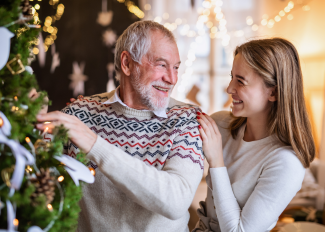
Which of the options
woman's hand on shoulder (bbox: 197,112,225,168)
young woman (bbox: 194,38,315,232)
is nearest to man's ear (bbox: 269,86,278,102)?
young woman (bbox: 194,38,315,232)

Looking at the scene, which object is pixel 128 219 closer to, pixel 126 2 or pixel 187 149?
pixel 187 149

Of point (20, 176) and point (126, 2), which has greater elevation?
point (126, 2)

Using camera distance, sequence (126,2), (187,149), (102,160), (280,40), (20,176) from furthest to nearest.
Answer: (126,2) < (280,40) < (187,149) < (102,160) < (20,176)

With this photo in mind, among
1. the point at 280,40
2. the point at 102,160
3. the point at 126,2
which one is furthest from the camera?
the point at 126,2

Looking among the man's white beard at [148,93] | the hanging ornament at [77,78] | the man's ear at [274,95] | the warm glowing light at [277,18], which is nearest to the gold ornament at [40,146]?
the man's white beard at [148,93]

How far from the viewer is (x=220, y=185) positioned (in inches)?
47.9

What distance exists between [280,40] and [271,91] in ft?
0.77

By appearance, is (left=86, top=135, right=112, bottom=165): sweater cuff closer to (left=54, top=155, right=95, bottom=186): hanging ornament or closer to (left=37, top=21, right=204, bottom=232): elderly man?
(left=37, top=21, right=204, bottom=232): elderly man

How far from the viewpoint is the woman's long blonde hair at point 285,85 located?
1.22m

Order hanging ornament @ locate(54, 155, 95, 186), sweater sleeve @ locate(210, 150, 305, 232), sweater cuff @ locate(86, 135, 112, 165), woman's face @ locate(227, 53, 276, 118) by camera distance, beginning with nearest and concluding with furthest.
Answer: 1. hanging ornament @ locate(54, 155, 95, 186)
2. sweater cuff @ locate(86, 135, 112, 165)
3. sweater sleeve @ locate(210, 150, 305, 232)
4. woman's face @ locate(227, 53, 276, 118)

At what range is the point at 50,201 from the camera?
634 mm

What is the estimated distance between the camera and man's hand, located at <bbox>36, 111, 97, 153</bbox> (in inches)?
28.9

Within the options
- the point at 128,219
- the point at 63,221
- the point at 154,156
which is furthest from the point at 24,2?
the point at 128,219

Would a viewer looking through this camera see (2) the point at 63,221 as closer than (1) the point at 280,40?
Yes
